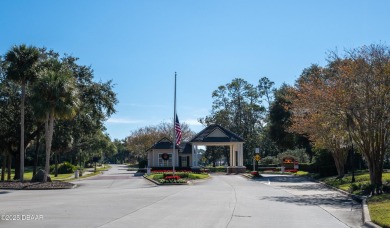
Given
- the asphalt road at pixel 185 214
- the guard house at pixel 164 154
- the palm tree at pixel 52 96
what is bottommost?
the asphalt road at pixel 185 214

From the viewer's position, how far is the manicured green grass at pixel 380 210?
13.6m

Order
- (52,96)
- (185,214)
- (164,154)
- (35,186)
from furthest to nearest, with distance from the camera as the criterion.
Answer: (164,154)
(52,96)
(35,186)
(185,214)

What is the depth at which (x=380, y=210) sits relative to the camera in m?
16.1

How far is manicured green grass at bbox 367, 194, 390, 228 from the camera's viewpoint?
1358 centimetres

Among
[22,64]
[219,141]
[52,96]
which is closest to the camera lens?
[52,96]

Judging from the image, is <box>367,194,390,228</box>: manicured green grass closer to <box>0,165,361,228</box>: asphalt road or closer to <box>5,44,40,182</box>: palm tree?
<box>0,165,361,228</box>: asphalt road

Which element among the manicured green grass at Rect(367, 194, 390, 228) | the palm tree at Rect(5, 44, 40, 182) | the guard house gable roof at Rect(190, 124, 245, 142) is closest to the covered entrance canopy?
the guard house gable roof at Rect(190, 124, 245, 142)

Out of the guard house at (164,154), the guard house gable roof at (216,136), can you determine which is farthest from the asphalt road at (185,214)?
the guard house at (164,154)

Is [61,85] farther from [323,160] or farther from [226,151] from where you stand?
[226,151]

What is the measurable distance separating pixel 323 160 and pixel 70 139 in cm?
2645

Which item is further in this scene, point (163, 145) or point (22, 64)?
point (163, 145)

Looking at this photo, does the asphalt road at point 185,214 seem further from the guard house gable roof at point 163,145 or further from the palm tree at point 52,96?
the guard house gable roof at point 163,145

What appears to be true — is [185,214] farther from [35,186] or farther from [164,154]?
[164,154]

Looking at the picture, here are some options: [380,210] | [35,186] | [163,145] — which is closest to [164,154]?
[163,145]
